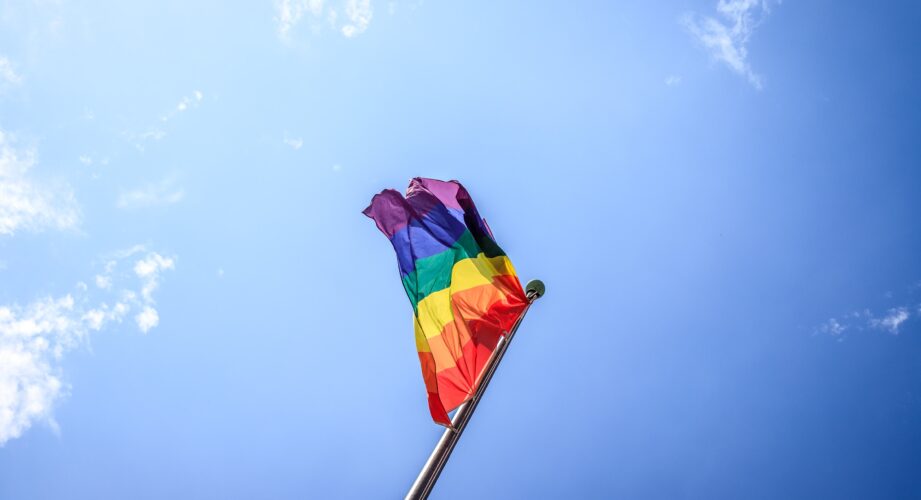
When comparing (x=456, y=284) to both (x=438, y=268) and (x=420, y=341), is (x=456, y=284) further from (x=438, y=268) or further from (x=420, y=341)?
(x=420, y=341)

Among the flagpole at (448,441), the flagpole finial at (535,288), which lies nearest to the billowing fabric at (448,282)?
the flagpole finial at (535,288)

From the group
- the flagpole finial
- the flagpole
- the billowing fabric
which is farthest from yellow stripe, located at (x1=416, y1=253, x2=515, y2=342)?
the flagpole

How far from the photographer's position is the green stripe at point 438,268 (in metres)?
8.36

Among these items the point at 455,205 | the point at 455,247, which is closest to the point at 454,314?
the point at 455,247

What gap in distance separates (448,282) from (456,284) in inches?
5.7

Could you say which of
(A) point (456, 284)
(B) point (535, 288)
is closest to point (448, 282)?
(A) point (456, 284)

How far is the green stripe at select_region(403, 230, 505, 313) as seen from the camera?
8359 millimetres

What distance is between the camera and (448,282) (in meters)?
8.30

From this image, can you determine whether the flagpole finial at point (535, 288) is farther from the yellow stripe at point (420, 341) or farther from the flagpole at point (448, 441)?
the yellow stripe at point (420, 341)

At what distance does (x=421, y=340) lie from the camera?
7.77 m

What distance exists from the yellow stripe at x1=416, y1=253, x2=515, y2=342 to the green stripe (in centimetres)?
9

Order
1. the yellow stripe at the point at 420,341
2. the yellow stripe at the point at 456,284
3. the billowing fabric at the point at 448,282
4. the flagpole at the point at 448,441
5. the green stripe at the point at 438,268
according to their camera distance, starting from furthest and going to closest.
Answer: the green stripe at the point at 438,268, the yellow stripe at the point at 456,284, the yellow stripe at the point at 420,341, the billowing fabric at the point at 448,282, the flagpole at the point at 448,441

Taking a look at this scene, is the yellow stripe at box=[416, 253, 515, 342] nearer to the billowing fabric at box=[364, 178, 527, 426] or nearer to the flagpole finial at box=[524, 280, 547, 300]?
the billowing fabric at box=[364, 178, 527, 426]

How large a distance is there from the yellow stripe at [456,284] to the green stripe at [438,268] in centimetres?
9
